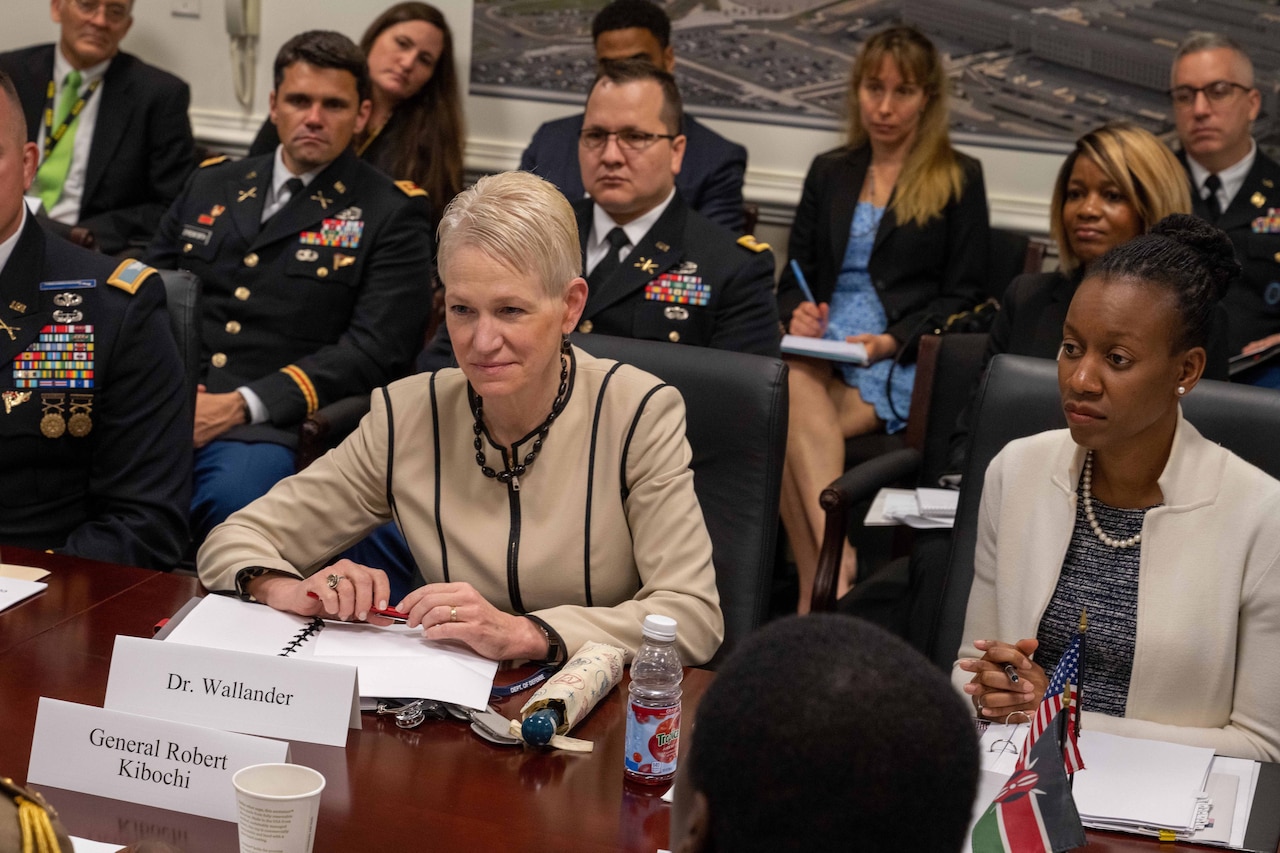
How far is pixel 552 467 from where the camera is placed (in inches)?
73.7

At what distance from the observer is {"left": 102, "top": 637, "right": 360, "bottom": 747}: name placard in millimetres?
1386

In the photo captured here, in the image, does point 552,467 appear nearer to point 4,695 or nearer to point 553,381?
point 553,381

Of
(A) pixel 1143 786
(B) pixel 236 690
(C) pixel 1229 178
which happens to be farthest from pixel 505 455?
(C) pixel 1229 178

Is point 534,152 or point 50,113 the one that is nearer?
point 534,152

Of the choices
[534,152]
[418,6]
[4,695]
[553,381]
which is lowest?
[4,695]

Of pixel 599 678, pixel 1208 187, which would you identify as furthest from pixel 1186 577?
pixel 1208 187

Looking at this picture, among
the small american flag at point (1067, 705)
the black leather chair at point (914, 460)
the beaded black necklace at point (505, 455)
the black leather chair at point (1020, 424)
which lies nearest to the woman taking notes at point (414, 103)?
the black leather chair at point (914, 460)

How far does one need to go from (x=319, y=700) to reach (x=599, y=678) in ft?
1.04

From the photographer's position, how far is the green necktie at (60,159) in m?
4.48

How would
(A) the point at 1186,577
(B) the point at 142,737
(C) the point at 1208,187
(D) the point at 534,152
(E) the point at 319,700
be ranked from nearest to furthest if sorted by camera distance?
(B) the point at 142,737 → (E) the point at 319,700 → (A) the point at 1186,577 → (C) the point at 1208,187 → (D) the point at 534,152

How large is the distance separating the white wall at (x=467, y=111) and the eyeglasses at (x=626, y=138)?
1328 mm

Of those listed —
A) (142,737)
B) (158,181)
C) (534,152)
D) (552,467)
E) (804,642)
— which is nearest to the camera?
(804,642)

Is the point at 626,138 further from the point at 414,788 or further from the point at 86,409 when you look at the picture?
the point at 414,788

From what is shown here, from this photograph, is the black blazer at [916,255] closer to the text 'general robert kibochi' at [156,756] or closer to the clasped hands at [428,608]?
the clasped hands at [428,608]
